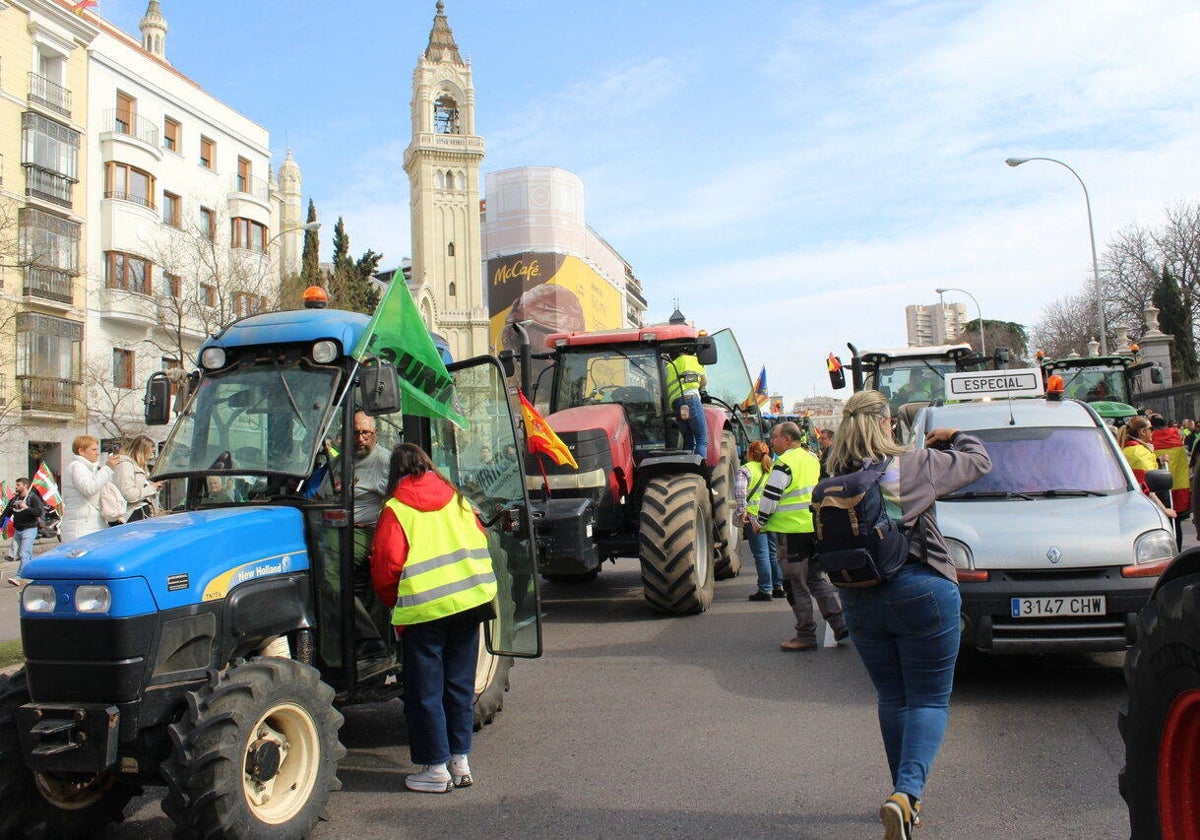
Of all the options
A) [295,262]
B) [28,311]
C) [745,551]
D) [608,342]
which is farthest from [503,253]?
[608,342]

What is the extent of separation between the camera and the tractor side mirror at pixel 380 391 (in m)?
4.89

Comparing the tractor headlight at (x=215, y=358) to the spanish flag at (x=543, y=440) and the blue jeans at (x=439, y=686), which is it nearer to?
the blue jeans at (x=439, y=686)

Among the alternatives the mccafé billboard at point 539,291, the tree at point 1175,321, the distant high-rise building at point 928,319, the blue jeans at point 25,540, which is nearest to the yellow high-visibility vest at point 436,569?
the blue jeans at point 25,540

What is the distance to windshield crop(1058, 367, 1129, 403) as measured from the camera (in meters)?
19.6

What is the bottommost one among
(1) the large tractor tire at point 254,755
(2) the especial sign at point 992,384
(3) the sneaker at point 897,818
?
(3) the sneaker at point 897,818

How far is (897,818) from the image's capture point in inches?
149

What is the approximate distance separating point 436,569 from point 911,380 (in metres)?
13.2

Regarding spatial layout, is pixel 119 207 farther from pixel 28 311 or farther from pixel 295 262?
pixel 295 262

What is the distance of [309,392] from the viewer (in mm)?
5102

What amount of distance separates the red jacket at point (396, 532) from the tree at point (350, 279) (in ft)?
57.3

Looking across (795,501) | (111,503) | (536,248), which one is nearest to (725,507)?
(795,501)

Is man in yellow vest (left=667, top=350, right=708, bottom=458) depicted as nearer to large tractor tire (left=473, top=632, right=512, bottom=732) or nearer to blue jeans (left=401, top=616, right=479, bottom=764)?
large tractor tire (left=473, top=632, right=512, bottom=732)

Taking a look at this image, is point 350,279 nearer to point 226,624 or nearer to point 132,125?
point 132,125

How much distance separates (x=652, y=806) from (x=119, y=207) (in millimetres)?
35118
